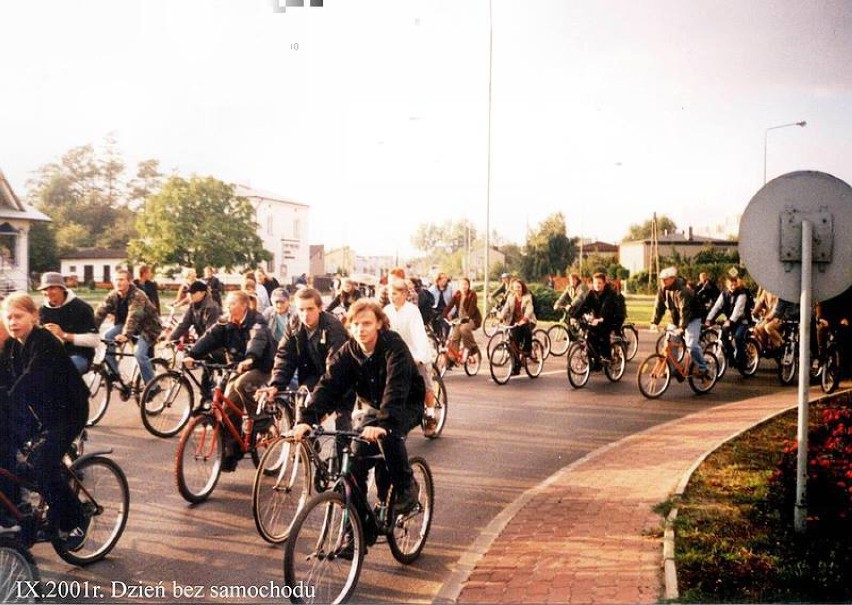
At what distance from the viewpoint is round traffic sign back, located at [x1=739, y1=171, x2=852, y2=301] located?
180 inches

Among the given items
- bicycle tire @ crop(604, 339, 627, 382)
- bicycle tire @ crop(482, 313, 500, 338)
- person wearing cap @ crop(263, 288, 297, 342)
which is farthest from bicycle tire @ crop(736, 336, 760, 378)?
bicycle tire @ crop(482, 313, 500, 338)

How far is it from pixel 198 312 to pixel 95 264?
1.53 meters

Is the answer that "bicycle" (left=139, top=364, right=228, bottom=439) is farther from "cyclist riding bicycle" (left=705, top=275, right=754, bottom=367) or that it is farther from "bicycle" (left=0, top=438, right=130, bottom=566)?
"cyclist riding bicycle" (left=705, top=275, right=754, bottom=367)

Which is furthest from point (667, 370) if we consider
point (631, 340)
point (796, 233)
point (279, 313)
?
point (796, 233)

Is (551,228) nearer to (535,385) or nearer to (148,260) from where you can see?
(535,385)

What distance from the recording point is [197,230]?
10508 mm

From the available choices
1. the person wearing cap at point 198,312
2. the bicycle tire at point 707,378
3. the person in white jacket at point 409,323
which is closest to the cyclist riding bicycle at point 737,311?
the bicycle tire at point 707,378

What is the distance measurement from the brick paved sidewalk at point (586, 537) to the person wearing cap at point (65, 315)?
14.4 ft

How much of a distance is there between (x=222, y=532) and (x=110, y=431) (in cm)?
389

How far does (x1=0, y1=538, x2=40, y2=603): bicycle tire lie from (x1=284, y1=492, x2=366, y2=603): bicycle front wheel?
1.24 m

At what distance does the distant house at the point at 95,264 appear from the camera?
894 centimetres

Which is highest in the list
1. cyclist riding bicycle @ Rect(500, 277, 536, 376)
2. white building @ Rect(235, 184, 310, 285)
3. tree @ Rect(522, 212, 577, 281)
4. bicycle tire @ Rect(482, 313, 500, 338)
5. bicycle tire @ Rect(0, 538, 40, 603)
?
tree @ Rect(522, 212, 577, 281)

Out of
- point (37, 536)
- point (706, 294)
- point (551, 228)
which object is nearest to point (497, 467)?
point (37, 536)

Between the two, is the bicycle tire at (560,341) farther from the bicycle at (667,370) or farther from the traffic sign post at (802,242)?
the traffic sign post at (802,242)
